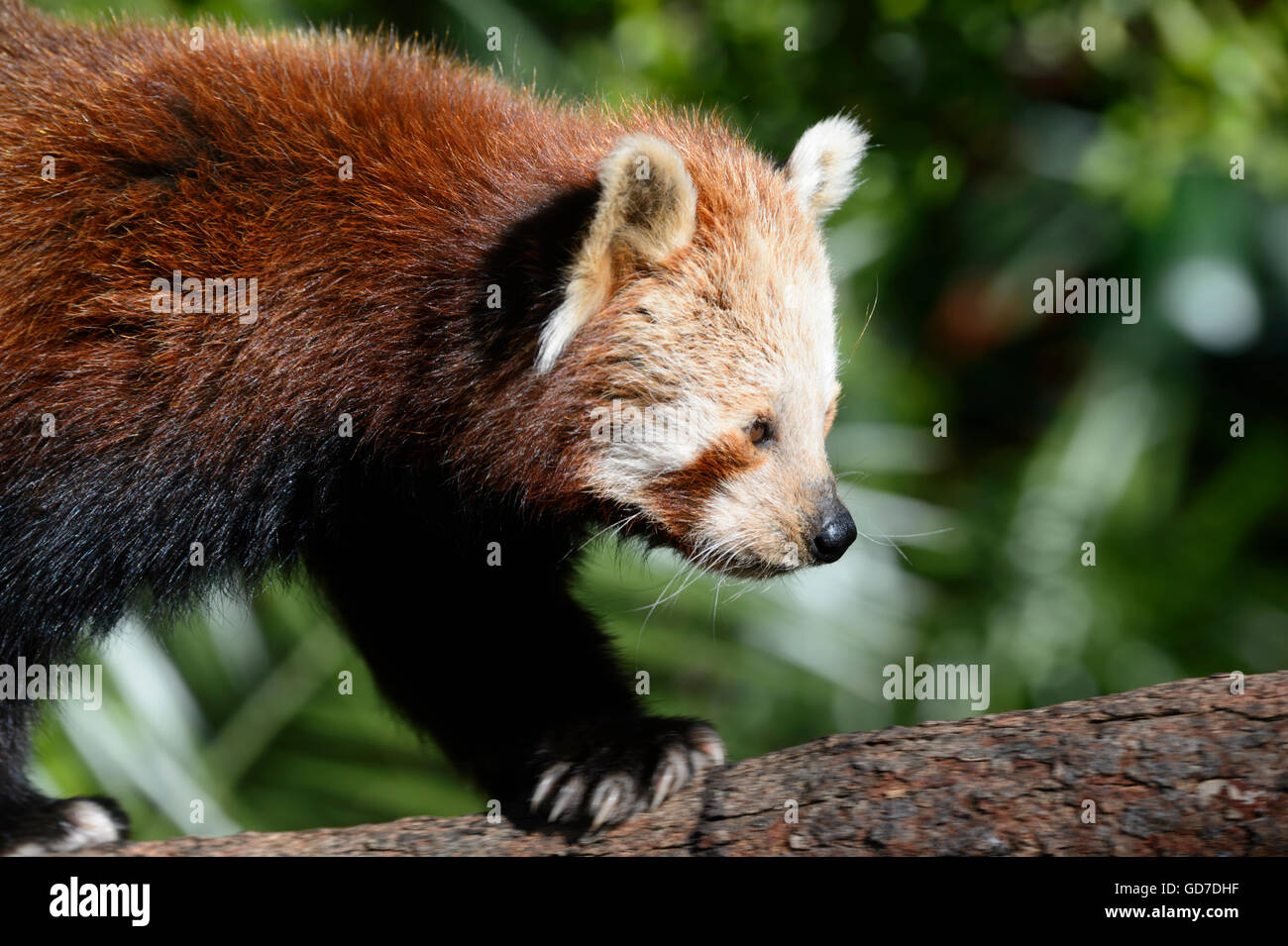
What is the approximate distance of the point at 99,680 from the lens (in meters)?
4.55

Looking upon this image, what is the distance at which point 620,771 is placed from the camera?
3074mm

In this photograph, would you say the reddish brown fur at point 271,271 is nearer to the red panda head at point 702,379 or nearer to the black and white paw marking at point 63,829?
the red panda head at point 702,379

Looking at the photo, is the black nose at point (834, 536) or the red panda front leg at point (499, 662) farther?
the red panda front leg at point (499, 662)

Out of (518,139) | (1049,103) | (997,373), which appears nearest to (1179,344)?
(997,373)

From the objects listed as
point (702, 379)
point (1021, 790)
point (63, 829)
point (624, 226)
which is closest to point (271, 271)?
point (624, 226)

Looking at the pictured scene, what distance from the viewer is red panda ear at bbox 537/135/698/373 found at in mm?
2818

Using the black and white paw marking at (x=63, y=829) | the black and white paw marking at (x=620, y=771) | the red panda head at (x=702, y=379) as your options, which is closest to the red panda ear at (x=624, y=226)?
the red panda head at (x=702, y=379)

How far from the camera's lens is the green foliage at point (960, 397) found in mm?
5035

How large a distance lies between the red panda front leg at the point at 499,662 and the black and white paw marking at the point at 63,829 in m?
0.86

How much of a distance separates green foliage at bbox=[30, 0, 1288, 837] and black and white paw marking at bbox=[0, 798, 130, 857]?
105 cm

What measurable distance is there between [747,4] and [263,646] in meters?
3.35

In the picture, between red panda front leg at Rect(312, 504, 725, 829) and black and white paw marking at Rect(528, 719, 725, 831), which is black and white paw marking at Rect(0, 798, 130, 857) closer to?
red panda front leg at Rect(312, 504, 725, 829)

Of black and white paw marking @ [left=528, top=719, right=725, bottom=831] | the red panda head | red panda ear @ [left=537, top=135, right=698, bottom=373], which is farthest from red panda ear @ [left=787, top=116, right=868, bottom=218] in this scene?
black and white paw marking @ [left=528, top=719, right=725, bottom=831]

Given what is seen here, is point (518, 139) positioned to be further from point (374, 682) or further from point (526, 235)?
point (374, 682)
